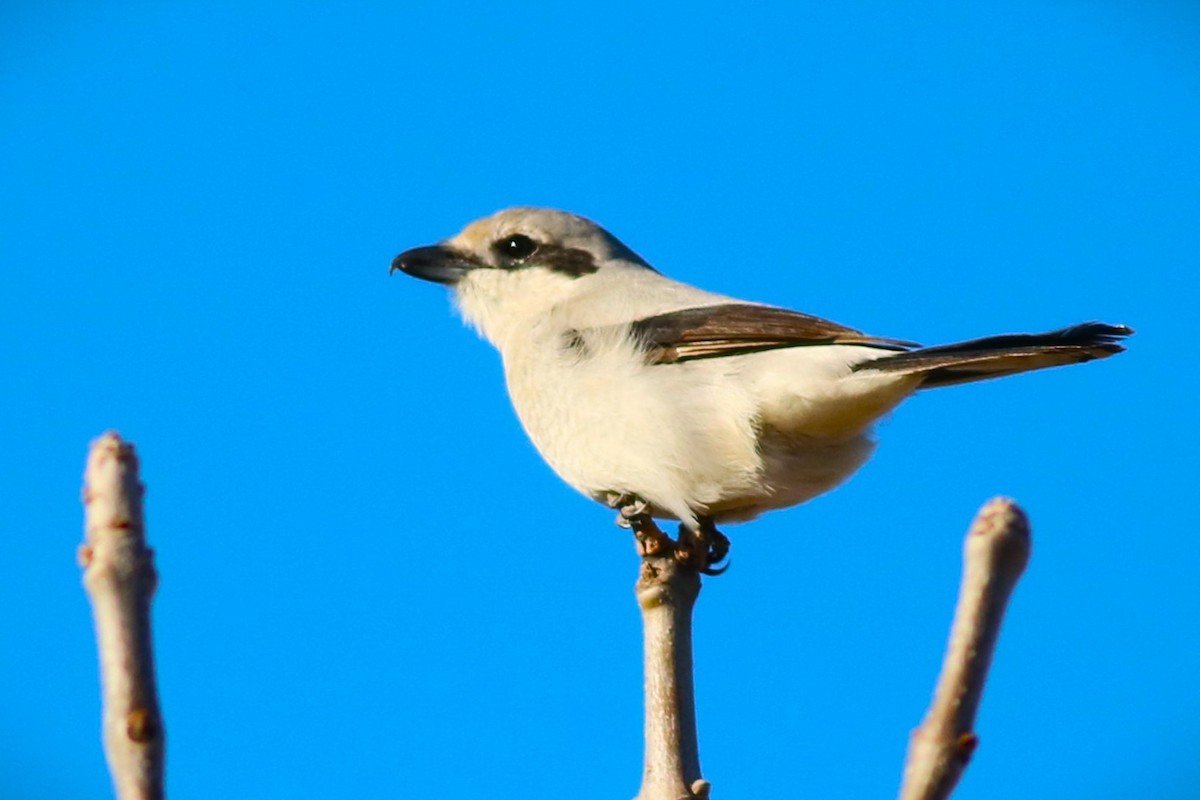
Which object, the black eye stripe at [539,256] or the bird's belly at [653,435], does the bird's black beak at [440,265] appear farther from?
the bird's belly at [653,435]

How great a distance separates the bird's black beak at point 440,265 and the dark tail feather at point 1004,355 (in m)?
1.71

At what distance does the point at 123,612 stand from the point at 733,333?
2.88 m

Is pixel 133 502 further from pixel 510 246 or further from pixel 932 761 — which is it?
pixel 510 246

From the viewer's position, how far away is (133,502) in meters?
1.44

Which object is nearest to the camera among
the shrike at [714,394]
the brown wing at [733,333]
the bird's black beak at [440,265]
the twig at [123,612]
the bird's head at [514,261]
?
the twig at [123,612]

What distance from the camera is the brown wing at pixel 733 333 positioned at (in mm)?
4039

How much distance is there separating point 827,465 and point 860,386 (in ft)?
0.99

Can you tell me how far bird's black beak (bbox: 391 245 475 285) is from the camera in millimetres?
5105

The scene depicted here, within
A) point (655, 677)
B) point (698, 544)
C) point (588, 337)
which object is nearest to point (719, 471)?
point (698, 544)

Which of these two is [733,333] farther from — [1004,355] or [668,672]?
[668,672]

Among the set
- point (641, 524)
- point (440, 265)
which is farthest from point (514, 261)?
point (641, 524)

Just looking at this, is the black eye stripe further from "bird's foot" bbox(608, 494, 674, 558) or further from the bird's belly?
"bird's foot" bbox(608, 494, 674, 558)

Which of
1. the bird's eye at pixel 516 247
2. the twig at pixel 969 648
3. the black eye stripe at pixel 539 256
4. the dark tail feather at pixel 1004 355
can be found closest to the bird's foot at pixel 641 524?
the dark tail feather at pixel 1004 355

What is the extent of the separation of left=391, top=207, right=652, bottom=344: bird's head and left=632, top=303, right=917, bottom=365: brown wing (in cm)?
70
